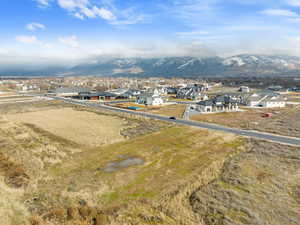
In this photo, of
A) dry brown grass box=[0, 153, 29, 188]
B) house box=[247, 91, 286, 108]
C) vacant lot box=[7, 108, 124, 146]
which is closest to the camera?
dry brown grass box=[0, 153, 29, 188]

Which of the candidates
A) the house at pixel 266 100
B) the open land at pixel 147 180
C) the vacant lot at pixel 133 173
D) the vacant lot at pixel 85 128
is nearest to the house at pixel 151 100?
the vacant lot at pixel 85 128

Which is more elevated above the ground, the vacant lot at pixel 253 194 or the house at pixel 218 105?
the house at pixel 218 105

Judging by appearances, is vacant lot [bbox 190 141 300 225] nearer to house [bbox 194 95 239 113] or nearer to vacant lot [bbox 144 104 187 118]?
vacant lot [bbox 144 104 187 118]

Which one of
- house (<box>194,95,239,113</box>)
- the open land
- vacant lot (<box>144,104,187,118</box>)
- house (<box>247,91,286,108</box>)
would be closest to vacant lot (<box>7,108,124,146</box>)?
the open land

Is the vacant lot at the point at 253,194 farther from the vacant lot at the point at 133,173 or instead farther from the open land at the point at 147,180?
the vacant lot at the point at 133,173

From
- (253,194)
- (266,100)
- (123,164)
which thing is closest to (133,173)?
(123,164)

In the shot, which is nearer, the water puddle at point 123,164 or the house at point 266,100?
the water puddle at point 123,164

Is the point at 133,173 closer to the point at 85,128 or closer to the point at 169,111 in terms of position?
the point at 85,128
